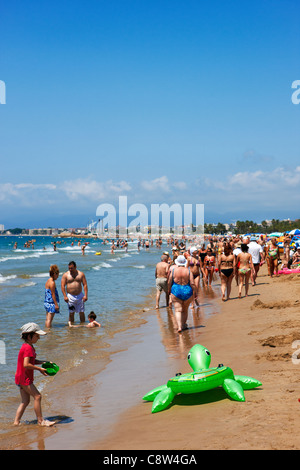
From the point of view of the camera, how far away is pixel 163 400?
194 inches

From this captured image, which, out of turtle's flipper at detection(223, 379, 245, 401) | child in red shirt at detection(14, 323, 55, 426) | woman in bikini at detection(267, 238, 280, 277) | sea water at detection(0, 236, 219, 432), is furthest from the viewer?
woman in bikini at detection(267, 238, 280, 277)

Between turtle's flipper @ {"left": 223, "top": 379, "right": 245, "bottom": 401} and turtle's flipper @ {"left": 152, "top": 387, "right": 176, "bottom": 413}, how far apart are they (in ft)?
1.90

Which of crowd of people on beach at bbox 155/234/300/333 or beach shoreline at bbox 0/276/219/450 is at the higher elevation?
crowd of people on beach at bbox 155/234/300/333

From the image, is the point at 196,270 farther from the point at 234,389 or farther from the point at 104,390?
the point at 234,389

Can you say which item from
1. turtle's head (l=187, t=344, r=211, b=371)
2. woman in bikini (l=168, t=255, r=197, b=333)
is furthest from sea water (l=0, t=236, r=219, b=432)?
turtle's head (l=187, t=344, r=211, b=371)

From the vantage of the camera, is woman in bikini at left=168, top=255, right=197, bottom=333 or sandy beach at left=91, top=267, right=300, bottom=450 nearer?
sandy beach at left=91, top=267, right=300, bottom=450

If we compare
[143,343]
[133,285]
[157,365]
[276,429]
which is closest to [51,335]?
[143,343]

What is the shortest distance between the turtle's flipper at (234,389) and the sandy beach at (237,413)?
7 cm

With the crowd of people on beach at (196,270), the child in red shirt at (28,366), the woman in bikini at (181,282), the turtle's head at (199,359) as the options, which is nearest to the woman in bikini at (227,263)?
the crowd of people on beach at (196,270)

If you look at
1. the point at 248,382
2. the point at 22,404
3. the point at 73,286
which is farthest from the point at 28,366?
the point at 73,286

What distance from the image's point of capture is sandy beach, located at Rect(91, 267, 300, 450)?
388 centimetres

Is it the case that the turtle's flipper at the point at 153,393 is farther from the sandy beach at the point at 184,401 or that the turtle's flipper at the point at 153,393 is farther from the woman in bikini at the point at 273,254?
the woman in bikini at the point at 273,254

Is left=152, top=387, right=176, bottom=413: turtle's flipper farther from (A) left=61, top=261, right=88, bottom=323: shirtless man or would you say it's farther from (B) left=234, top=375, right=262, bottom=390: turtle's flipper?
(A) left=61, top=261, right=88, bottom=323: shirtless man

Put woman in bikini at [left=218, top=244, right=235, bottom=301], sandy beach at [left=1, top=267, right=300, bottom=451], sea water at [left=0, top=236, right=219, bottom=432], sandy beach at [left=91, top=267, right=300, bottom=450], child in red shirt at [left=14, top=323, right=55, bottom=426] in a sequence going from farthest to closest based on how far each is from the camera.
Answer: woman in bikini at [left=218, top=244, right=235, bottom=301] → sea water at [left=0, top=236, right=219, bottom=432] → child in red shirt at [left=14, top=323, right=55, bottom=426] → sandy beach at [left=1, top=267, right=300, bottom=451] → sandy beach at [left=91, top=267, right=300, bottom=450]
